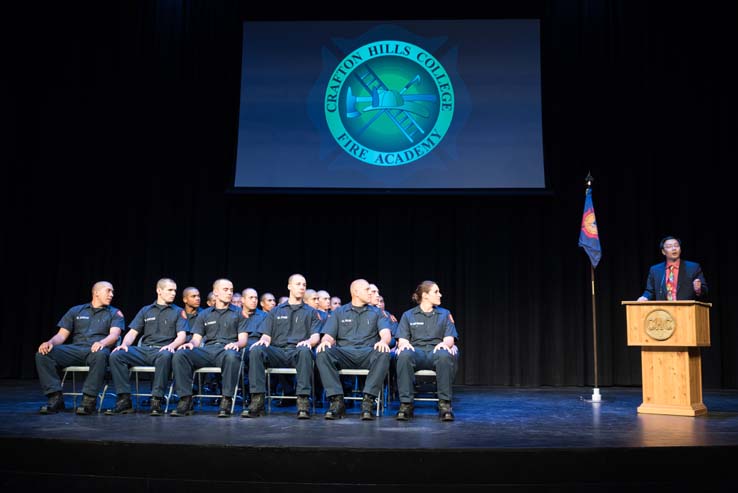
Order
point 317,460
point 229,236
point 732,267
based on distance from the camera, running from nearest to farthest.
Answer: point 317,460, point 732,267, point 229,236

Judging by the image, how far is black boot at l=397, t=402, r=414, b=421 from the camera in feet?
16.0

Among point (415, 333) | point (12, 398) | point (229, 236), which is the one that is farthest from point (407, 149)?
point (12, 398)

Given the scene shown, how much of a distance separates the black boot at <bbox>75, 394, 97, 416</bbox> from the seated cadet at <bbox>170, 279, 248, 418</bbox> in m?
0.64

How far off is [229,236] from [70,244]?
2186 millimetres

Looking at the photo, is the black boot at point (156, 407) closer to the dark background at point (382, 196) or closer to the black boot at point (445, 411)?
the black boot at point (445, 411)

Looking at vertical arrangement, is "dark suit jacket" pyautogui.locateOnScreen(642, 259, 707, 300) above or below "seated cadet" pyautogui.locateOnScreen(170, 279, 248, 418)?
above

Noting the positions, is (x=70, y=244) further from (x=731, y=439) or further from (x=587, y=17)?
(x=731, y=439)

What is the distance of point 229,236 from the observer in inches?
339

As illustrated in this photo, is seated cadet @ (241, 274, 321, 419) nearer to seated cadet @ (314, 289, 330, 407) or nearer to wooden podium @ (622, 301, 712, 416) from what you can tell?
seated cadet @ (314, 289, 330, 407)

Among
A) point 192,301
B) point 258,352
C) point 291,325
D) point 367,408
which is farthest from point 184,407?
point 367,408

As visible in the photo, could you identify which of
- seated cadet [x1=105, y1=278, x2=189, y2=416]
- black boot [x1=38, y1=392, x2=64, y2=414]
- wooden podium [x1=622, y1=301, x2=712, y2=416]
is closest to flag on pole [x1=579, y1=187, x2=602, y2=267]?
wooden podium [x1=622, y1=301, x2=712, y2=416]

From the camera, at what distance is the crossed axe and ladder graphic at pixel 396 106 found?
8.09m

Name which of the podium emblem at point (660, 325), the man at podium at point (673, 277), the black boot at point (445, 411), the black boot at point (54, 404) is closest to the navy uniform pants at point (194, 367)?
the black boot at point (54, 404)

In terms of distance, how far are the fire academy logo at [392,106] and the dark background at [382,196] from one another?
25.3 inches
